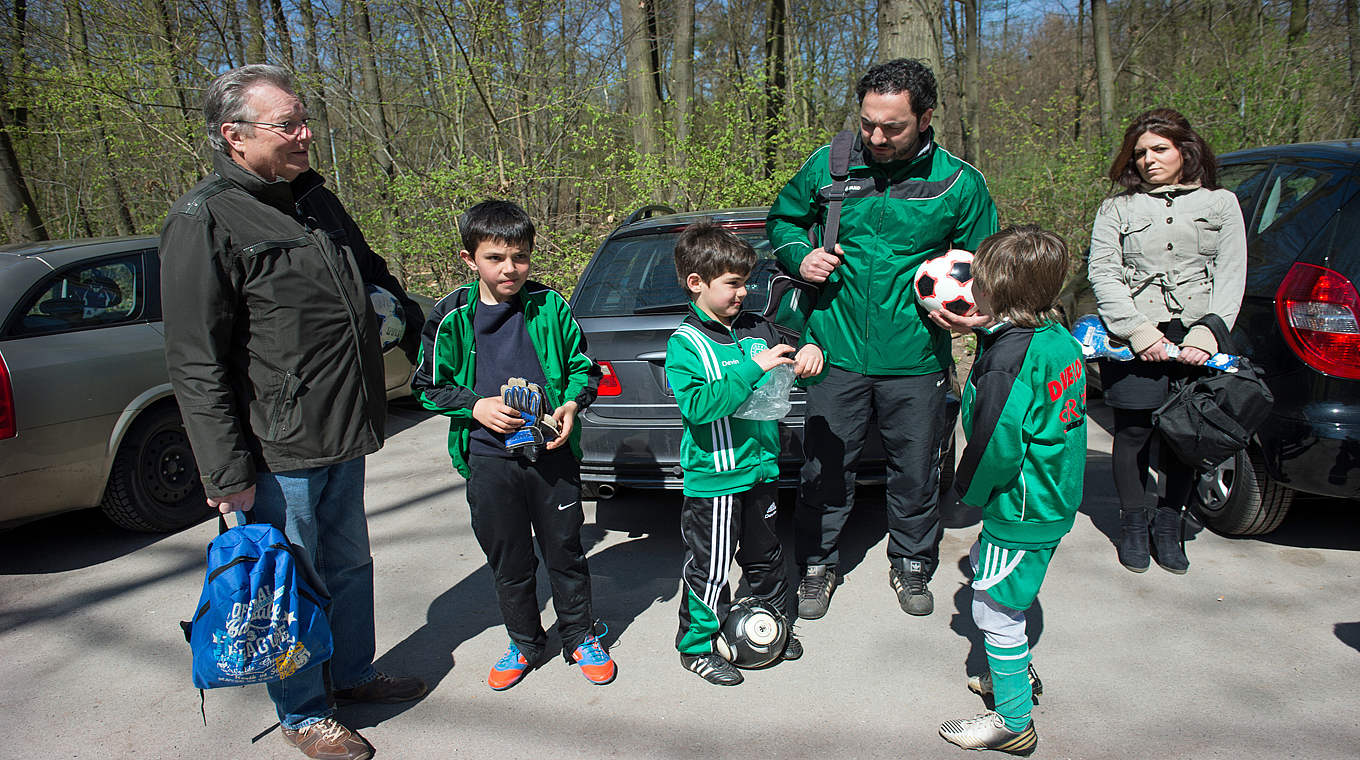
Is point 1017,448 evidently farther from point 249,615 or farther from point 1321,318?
point 249,615

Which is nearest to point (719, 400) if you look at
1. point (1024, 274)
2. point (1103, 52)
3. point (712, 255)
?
point (712, 255)

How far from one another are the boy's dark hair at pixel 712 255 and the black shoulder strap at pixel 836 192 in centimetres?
49

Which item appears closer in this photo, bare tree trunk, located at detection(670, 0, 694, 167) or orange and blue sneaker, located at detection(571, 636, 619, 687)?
orange and blue sneaker, located at detection(571, 636, 619, 687)

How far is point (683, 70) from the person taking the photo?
37.6 feet

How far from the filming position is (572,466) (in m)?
2.95

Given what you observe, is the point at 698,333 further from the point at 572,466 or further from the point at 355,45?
the point at 355,45

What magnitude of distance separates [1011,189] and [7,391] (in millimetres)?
11702

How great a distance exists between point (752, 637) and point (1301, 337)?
2579 mm

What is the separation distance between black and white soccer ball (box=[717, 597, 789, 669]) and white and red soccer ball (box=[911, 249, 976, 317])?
51.0 inches

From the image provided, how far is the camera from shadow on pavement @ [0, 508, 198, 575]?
4.39 metres

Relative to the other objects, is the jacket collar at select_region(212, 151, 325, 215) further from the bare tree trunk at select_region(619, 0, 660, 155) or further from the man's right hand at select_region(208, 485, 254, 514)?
the bare tree trunk at select_region(619, 0, 660, 155)

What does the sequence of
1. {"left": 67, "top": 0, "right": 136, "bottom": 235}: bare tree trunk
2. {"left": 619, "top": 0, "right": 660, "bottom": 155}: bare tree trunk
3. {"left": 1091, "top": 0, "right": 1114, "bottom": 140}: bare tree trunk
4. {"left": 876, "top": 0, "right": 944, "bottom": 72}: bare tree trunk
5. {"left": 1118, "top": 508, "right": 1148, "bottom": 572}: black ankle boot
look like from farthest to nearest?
{"left": 1091, "top": 0, "right": 1114, "bottom": 140}: bare tree trunk, {"left": 619, "top": 0, "right": 660, "bottom": 155}: bare tree trunk, {"left": 67, "top": 0, "right": 136, "bottom": 235}: bare tree trunk, {"left": 876, "top": 0, "right": 944, "bottom": 72}: bare tree trunk, {"left": 1118, "top": 508, "right": 1148, "bottom": 572}: black ankle boot

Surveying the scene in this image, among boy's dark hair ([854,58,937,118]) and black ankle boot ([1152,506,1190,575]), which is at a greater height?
boy's dark hair ([854,58,937,118])

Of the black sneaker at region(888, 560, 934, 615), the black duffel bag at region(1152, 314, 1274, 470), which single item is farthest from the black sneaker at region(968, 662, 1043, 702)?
the black duffel bag at region(1152, 314, 1274, 470)
